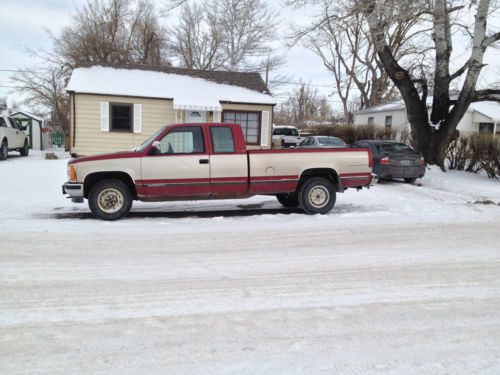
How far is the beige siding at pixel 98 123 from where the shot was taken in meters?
18.0

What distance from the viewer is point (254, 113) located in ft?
65.4

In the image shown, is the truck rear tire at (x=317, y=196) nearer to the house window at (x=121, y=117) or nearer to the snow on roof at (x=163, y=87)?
the snow on roof at (x=163, y=87)

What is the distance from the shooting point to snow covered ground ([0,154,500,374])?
307cm

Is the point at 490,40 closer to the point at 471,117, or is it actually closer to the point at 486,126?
the point at 471,117

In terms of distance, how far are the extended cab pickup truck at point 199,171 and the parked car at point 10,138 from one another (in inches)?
540

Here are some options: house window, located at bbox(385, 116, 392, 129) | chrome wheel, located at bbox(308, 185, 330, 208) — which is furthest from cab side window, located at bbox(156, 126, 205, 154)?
house window, located at bbox(385, 116, 392, 129)

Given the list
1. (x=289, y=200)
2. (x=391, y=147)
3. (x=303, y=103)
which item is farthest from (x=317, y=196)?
(x=303, y=103)

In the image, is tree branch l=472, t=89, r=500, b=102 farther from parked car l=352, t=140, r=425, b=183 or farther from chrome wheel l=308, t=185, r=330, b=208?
chrome wheel l=308, t=185, r=330, b=208

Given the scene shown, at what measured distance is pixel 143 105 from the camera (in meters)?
18.6

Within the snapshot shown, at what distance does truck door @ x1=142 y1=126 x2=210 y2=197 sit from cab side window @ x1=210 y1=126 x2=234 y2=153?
8.6 inches

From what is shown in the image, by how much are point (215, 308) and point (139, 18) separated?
119 ft

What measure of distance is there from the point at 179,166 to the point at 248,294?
4041 mm

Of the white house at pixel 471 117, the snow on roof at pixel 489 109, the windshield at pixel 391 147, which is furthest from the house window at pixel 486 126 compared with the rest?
the windshield at pixel 391 147

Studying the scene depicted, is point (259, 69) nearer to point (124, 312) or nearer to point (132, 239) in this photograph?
point (132, 239)
